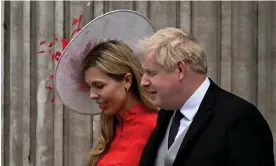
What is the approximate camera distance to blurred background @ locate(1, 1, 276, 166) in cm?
452

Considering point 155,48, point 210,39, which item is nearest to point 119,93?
point 155,48

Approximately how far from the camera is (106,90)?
2906 mm

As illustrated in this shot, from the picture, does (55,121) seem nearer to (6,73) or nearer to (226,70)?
(6,73)

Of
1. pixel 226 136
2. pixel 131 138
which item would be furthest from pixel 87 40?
pixel 226 136

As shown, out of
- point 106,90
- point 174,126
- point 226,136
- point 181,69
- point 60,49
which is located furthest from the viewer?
point 60,49

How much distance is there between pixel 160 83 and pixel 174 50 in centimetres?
13

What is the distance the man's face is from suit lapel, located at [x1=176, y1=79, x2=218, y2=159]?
0.35ft

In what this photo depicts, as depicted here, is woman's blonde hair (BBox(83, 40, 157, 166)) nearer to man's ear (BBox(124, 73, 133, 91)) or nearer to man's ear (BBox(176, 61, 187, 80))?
man's ear (BBox(124, 73, 133, 91))

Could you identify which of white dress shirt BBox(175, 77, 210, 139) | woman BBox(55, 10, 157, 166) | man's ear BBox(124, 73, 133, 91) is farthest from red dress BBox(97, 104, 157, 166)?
white dress shirt BBox(175, 77, 210, 139)

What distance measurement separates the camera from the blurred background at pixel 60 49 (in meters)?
4.52

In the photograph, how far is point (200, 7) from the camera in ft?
15.0

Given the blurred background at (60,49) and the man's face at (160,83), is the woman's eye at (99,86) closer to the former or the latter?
the man's face at (160,83)

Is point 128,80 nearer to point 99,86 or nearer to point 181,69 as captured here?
point 99,86

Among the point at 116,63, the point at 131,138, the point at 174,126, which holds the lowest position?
the point at 131,138
